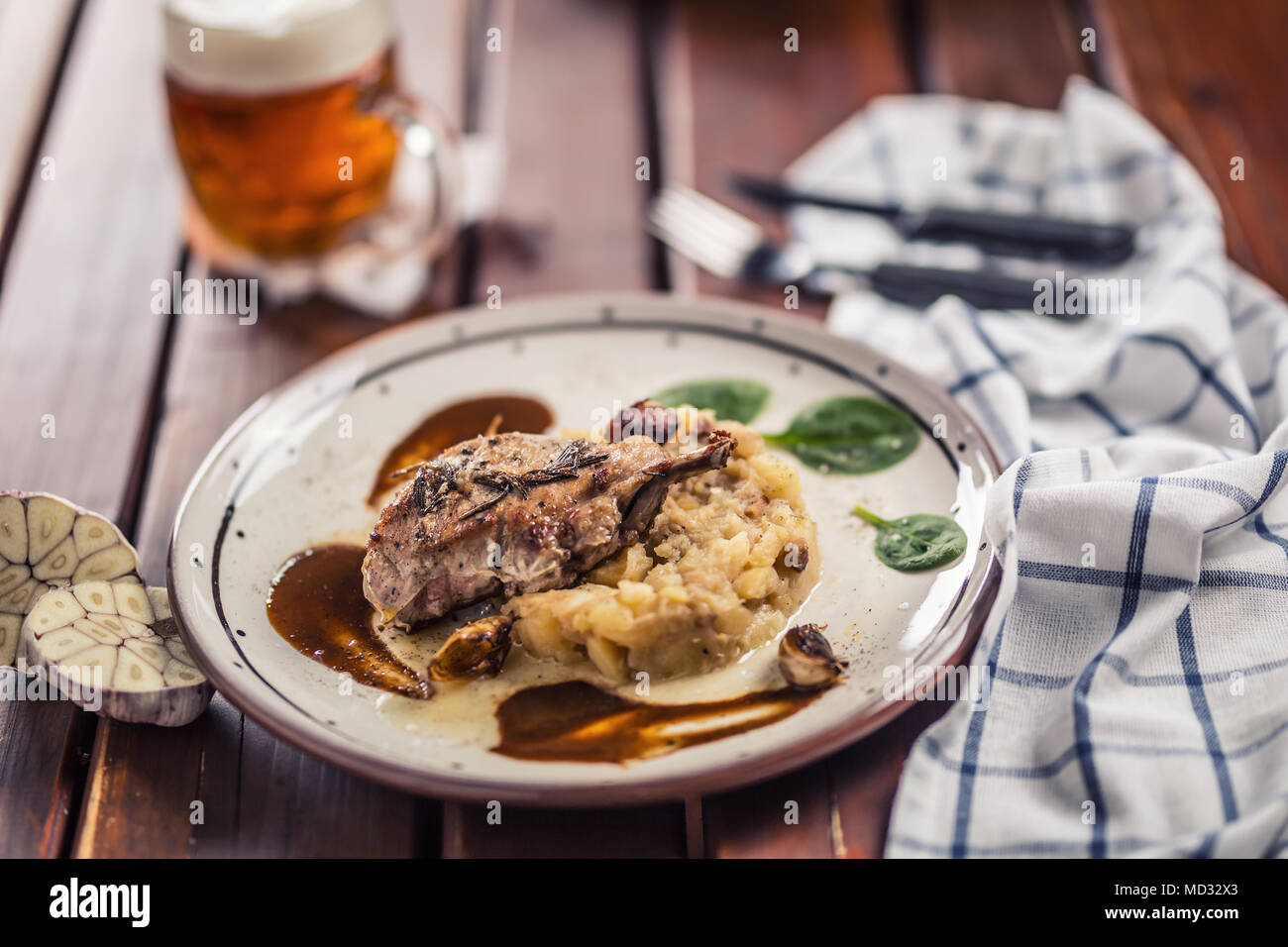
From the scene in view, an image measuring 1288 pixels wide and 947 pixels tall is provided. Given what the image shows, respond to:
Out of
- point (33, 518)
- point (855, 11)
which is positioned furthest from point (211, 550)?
point (855, 11)

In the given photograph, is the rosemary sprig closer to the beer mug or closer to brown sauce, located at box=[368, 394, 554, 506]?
brown sauce, located at box=[368, 394, 554, 506]

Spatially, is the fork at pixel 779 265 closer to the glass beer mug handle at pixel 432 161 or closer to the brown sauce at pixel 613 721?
the glass beer mug handle at pixel 432 161

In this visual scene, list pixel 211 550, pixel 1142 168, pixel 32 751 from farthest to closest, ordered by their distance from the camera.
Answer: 1. pixel 1142 168
2. pixel 211 550
3. pixel 32 751

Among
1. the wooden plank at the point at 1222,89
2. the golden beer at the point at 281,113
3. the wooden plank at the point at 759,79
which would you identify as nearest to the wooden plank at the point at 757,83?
the wooden plank at the point at 759,79

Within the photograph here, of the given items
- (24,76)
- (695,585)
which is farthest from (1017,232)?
(24,76)

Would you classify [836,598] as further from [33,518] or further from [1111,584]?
[33,518]

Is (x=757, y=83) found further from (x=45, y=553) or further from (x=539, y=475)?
(x=45, y=553)
